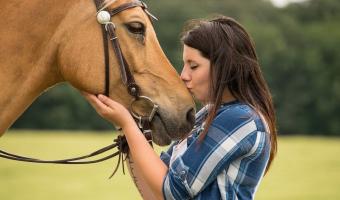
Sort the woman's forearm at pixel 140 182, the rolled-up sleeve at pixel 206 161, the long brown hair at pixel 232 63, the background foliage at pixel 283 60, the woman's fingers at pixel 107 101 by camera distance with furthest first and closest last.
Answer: the background foliage at pixel 283 60
the woman's forearm at pixel 140 182
the woman's fingers at pixel 107 101
the long brown hair at pixel 232 63
the rolled-up sleeve at pixel 206 161

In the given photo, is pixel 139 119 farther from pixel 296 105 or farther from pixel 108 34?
pixel 296 105

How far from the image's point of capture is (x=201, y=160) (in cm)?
288

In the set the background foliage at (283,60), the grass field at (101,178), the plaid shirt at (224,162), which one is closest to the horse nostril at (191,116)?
the plaid shirt at (224,162)

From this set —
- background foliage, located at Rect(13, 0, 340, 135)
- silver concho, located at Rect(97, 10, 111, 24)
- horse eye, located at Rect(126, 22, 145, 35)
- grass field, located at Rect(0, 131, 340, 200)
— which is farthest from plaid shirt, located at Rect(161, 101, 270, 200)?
background foliage, located at Rect(13, 0, 340, 135)

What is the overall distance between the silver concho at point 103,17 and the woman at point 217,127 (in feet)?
1.39

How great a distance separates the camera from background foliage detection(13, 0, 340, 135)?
44.2 meters

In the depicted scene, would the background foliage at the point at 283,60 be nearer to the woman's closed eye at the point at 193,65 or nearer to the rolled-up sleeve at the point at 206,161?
the woman's closed eye at the point at 193,65

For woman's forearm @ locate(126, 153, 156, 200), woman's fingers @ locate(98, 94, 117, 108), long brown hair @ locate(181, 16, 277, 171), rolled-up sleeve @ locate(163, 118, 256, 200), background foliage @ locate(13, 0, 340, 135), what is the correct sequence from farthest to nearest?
background foliage @ locate(13, 0, 340, 135), woman's forearm @ locate(126, 153, 156, 200), woman's fingers @ locate(98, 94, 117, 108), long brown hair @ locate(181, 16, 277, 171), rolled-up sleeve @ locate(163, 118, 256, 200)

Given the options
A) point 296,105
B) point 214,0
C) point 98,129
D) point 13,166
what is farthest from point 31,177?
point 214,0

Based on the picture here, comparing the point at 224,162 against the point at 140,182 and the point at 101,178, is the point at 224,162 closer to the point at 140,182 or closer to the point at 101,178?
the point at 140,182

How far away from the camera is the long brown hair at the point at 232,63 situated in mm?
3043

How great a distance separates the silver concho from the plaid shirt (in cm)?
84

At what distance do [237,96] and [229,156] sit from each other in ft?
1.25

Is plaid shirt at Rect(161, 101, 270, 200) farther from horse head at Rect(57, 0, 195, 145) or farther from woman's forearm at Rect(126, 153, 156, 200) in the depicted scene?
woman's forearm at Rect(126, 153, 156, 200)
